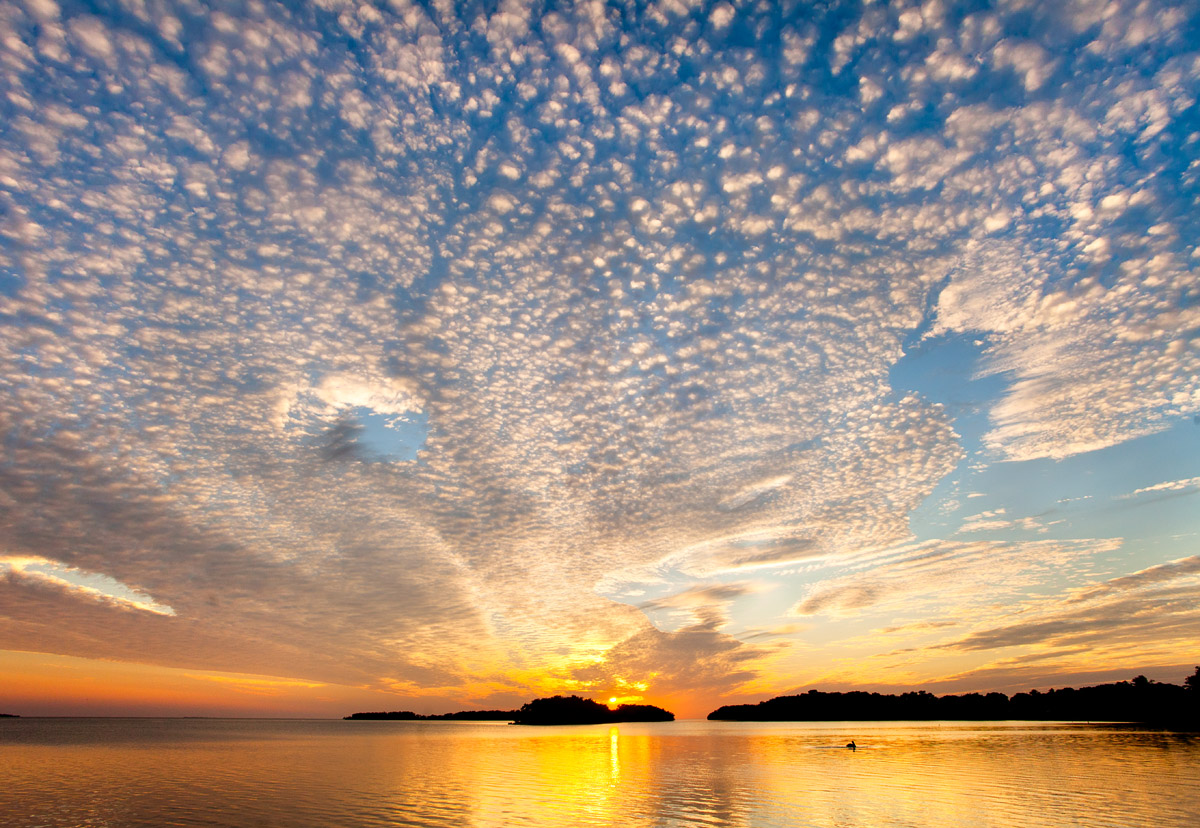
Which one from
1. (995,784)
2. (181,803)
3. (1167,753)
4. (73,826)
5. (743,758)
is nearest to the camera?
(73,826)

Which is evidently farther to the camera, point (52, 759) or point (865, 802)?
point (52, 759)

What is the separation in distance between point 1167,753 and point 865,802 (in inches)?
2536

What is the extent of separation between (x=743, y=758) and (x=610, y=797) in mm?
47215

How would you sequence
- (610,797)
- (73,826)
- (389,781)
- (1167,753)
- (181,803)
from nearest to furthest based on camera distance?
(73,826) → (181,803) → (610,797) → (389,781) → (1167,753)

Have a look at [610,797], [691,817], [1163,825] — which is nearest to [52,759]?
[610,797]

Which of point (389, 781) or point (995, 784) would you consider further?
point (389, 781)

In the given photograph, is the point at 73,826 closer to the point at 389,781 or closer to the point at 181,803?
the point at 181,803

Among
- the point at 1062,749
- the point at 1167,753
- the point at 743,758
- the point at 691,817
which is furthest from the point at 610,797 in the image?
the point at 1062,749

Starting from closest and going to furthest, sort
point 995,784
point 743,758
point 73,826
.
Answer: point 73,826
point 995,784
point 743,758

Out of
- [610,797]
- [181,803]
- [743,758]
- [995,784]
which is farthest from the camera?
[743,758]

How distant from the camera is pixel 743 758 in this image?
91.0m

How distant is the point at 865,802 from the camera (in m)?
48.0

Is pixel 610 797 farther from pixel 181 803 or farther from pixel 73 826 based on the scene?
pixel 73 826

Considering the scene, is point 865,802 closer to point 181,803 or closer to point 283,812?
point 283,812
